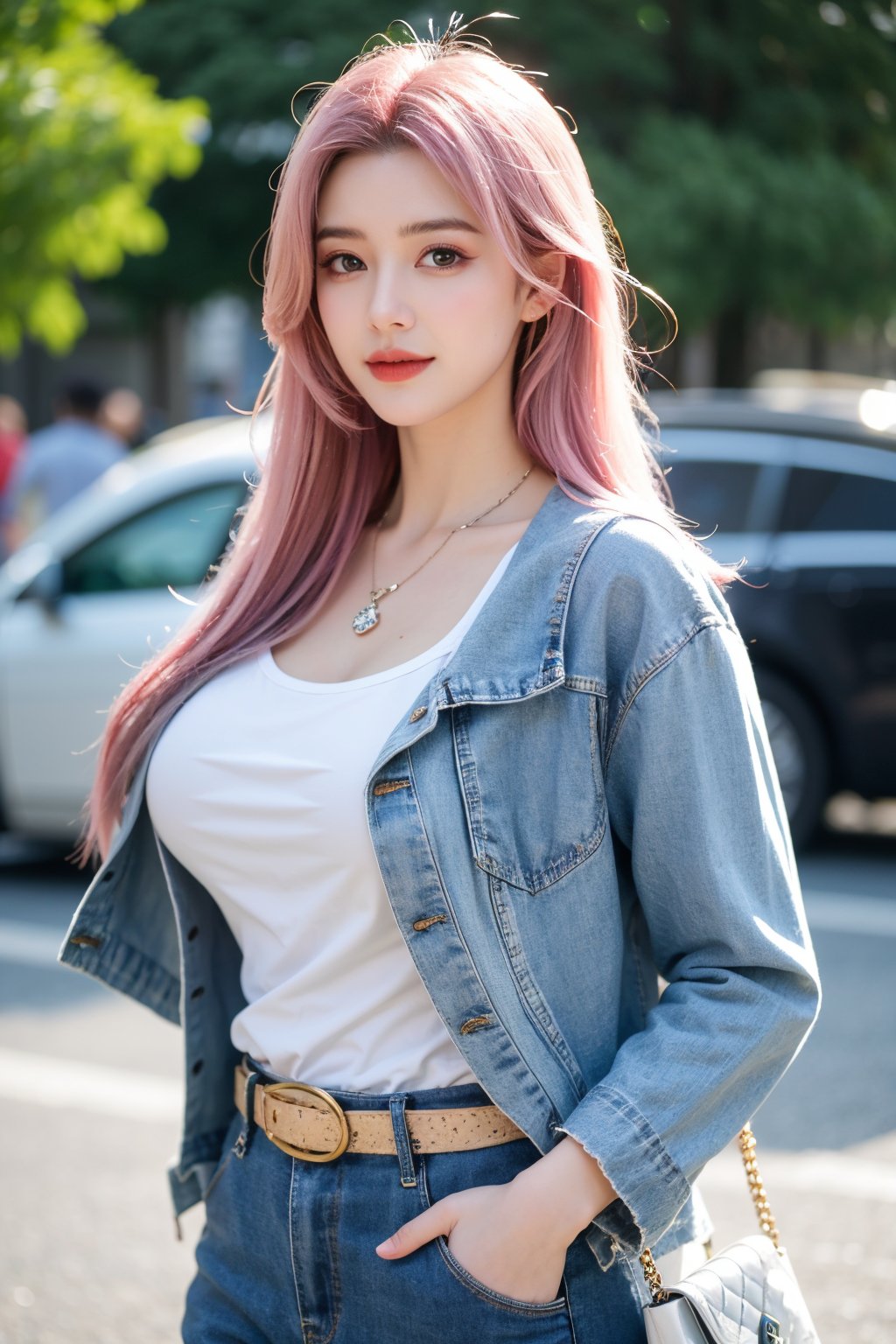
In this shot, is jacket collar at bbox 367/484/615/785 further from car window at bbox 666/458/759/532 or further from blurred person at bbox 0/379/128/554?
blurred person at bbox 0/379/128/554

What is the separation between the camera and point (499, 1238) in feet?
5.01

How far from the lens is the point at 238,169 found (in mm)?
18125

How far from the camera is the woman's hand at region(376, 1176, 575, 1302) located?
1519 mm

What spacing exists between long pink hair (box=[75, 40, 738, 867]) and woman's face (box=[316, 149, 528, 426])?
0.10 feet

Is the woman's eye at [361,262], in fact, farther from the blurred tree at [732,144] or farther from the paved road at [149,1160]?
the blurred tree at [732,144]

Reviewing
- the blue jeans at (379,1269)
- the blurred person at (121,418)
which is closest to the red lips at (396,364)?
the blue jeans at (379,1269)

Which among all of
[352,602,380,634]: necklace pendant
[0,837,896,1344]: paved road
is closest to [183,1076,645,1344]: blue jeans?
[352,602,380,634]: necklace pendant

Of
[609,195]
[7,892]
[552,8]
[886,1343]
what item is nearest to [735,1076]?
[886,1343]

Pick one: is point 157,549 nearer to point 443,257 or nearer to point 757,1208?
point 443,257

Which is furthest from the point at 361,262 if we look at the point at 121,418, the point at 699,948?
the point at 121,418

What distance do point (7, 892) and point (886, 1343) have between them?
4535mm

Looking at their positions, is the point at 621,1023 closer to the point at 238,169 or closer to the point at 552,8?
the point at 552,8

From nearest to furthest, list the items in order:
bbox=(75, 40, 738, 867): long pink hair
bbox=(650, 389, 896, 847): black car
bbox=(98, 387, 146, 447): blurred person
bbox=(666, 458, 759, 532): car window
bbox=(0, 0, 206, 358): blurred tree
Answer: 1. bbox=(75, 40, 738, 867): long pink hair
2. bbox=(0, 0, 206, 358): blurred tree
3. bbox=(650, 389, 896, 847): black car
4. bbox=(666, 458, 759, 532): car window
5. bbox=(98, 387, 146, 447): blurred person

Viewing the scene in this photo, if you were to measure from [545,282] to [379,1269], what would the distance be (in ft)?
3.53
